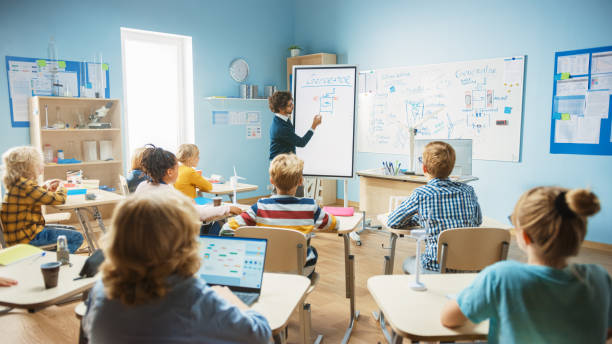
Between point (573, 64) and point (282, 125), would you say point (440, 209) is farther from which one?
point (573, 64)

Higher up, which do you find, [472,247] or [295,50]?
[295,50]

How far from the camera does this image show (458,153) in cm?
412

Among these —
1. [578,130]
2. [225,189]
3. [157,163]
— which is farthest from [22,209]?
[578,130]

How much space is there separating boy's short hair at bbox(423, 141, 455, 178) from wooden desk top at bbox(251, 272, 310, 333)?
112 cm

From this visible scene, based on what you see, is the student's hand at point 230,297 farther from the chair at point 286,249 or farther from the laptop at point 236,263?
the chair at point 286,249

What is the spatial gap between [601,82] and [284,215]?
12.4ft

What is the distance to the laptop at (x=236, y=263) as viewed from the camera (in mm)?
→ 1529

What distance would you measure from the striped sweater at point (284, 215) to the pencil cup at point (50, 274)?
85 centimetres

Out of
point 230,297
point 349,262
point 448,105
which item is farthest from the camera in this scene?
point 448,105

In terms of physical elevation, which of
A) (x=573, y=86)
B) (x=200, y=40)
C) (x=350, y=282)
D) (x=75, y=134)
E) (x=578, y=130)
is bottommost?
(x=350, y=282)

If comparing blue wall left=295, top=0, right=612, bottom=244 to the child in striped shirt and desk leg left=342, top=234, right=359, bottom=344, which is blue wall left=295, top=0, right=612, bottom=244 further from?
the child in striped shirt

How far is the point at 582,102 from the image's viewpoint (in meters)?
4.34

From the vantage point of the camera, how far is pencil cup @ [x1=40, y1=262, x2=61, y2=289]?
162 cm

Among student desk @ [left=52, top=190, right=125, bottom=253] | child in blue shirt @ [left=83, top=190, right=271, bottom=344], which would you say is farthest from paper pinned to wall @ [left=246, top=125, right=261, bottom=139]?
child in blue shirt @ [left=83, top=190, right=271, bottom=344]
